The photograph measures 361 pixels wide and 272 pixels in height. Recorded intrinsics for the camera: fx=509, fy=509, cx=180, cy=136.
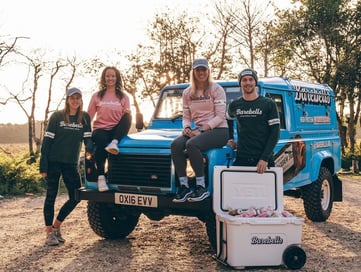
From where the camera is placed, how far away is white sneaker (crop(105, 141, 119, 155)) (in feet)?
19.9

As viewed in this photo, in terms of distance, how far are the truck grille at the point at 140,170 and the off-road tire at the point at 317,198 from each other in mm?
3238

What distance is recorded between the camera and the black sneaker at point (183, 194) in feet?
18.0

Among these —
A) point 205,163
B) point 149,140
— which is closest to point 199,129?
point 205,163

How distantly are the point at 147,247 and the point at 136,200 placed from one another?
3.06 ft

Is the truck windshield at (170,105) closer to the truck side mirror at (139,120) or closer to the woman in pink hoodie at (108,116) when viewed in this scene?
the truck side mirror at (139,120)

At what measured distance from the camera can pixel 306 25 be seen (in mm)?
23797

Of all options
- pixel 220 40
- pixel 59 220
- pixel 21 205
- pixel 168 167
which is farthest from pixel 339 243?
pixel 220 40

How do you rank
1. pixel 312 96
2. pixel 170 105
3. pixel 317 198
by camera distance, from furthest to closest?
1. pixel 312 96
2. pixel 317 198
3. pixel 170 105

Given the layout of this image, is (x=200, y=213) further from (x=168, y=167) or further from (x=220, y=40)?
(x=220, y=40)

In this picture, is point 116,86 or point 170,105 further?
point 170,105

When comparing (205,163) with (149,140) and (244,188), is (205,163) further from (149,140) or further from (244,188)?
(149,140)

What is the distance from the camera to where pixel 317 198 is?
26.7ft

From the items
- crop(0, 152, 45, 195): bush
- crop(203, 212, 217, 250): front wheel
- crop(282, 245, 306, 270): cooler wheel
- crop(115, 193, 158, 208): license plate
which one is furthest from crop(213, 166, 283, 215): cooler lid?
crop(0, 152, 45, 195): bush

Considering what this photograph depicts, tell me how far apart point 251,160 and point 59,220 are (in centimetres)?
267
